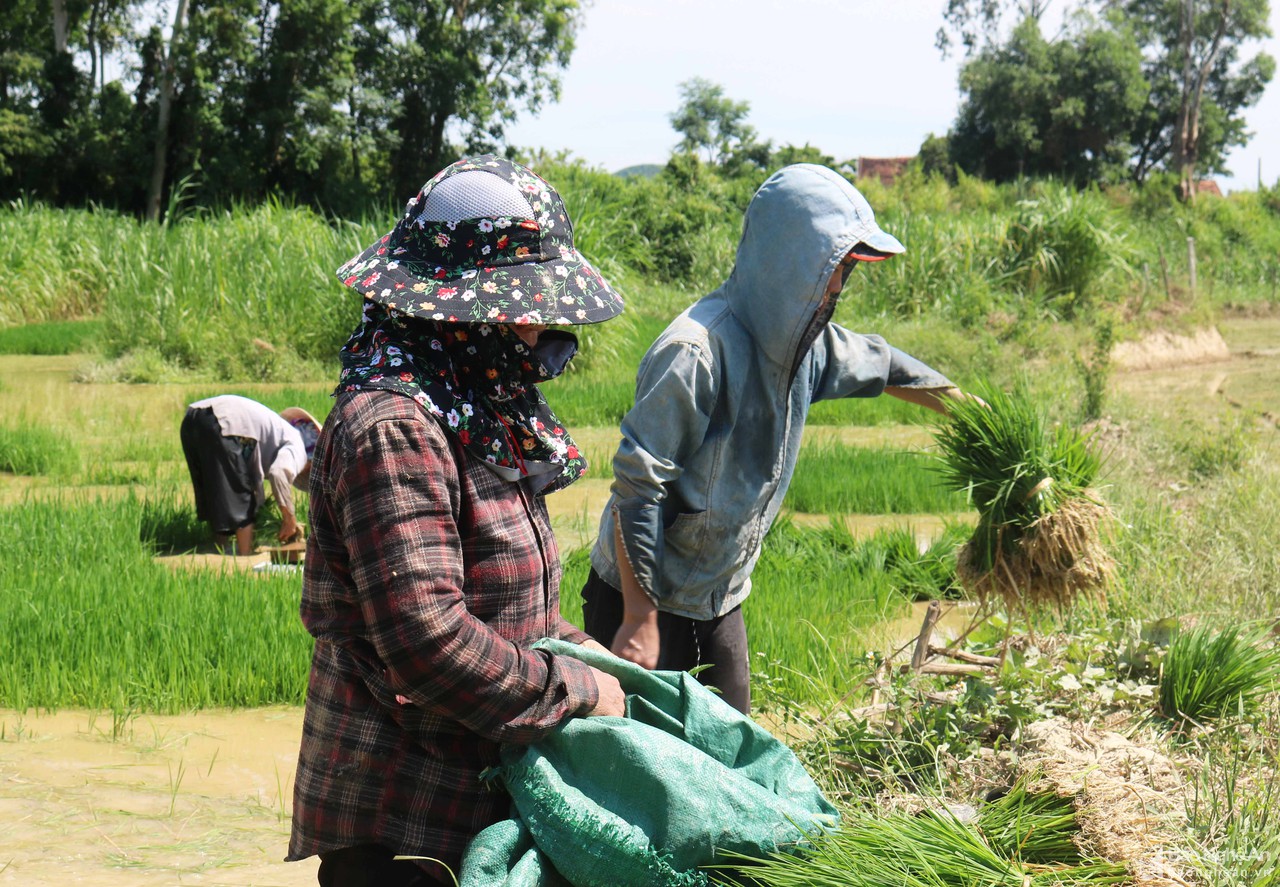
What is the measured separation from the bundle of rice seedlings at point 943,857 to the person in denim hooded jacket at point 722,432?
0.58 meters

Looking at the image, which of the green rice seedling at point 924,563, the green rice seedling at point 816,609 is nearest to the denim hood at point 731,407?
the green rice seedling at point 816,609

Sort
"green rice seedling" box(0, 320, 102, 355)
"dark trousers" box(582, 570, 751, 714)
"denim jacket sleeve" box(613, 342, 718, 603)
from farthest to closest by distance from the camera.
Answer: "green rice seedling" box(0, 320, 102, 355)
"dark trousers" box(582, 570, 751, 714)
"denim jacket sleeve" box(613, 342, 718, 603)

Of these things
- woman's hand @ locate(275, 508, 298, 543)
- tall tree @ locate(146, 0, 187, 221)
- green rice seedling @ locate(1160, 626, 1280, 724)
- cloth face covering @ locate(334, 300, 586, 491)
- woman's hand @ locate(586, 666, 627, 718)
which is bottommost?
woman's hand @ locate(275, 508, 298, 543)

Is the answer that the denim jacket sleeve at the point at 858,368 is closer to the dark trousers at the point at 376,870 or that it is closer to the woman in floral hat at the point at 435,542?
the woman in floral hat at the point at 435,542

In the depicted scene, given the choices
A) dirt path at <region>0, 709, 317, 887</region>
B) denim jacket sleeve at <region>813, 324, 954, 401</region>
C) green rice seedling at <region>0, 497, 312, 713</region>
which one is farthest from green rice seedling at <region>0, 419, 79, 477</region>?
denim jacket sleeve at <region>813, 324, 954, 401</region>

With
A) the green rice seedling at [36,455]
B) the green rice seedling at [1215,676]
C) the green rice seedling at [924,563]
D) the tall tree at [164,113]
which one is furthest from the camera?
the tall tree at [164,113]

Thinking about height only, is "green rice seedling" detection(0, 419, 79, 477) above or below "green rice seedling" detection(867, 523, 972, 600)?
below

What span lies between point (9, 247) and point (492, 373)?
1832 cm

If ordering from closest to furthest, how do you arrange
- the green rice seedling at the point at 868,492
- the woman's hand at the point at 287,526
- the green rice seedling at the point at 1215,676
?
1. the green rice seedling at the point at 1215,676
2. the woman's hand at the point at 287,526
3. the green rice seedling at the point at 868,492

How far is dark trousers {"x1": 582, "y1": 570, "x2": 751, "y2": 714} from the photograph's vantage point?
2852 millimetres

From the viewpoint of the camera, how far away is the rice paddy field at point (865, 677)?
7.24 ft

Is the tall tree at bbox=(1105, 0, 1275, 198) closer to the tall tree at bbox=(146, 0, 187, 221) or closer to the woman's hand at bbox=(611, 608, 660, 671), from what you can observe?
the tall tree at bbox=(146, 0, 187, 221)

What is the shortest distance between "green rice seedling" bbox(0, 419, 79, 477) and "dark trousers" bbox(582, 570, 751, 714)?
22.5ft

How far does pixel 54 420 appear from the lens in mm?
10734
